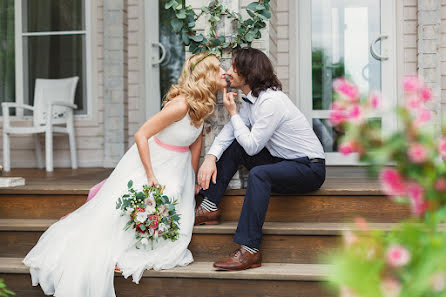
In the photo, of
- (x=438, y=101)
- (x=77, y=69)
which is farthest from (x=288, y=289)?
(x=77, y=69)

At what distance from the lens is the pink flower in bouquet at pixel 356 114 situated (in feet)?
2.51

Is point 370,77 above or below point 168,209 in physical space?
above

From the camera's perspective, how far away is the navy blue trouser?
246 centimetres

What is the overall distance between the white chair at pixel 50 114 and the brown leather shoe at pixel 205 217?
7.54 ft

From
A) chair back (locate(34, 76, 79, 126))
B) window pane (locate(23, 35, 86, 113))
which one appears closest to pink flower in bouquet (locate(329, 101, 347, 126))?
chair back (locate(34, 76, 79, 126))

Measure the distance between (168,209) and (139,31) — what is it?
2935 millimetres

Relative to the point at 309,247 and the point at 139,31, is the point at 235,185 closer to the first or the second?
the point at 309,247

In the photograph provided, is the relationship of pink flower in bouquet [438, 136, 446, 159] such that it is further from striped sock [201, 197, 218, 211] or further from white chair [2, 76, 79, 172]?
white chair [2, 76, 79, 172]

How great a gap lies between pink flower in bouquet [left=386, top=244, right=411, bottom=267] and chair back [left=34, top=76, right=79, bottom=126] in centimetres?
448

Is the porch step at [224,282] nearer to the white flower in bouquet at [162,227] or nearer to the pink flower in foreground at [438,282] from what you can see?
the white flower in bouquet at [162,227]

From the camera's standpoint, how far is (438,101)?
4.33 m

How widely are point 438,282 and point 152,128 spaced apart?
6.89ft

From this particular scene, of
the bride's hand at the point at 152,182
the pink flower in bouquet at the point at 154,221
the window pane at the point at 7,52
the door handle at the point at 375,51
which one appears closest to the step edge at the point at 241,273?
the pink flower in bouquet at the point at 154,221

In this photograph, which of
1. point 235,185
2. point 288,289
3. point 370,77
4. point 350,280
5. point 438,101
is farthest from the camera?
point 370,77
